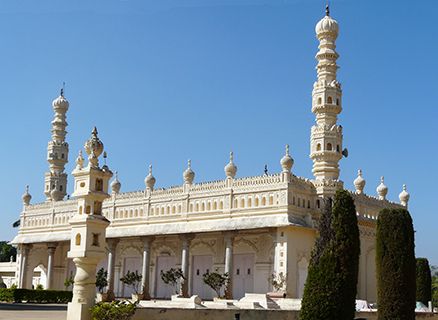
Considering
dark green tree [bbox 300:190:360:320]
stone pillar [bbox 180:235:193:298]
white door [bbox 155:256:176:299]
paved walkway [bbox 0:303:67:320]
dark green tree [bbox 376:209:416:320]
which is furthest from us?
white door [bbox 155:256:176:299]

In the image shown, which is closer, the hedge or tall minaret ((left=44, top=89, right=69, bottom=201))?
the hedge

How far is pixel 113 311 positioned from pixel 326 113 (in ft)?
79.8

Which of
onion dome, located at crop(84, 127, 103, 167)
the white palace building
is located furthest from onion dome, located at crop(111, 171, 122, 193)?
onion dome, located at crop(84, 127, 103, 167)

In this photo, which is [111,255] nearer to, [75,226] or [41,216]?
[41,216]

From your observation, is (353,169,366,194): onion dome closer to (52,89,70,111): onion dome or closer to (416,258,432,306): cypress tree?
(416,258,432,306): cypress tree

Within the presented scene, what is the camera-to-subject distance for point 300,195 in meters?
39.0

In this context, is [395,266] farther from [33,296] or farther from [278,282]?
[33,296]

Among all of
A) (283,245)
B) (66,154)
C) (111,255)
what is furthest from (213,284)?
(66,154)

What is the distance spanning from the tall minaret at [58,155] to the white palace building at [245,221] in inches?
265

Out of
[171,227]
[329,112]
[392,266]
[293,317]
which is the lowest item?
[293,317]

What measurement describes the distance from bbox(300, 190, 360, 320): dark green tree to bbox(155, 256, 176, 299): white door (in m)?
24.8

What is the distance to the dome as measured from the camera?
4203cm

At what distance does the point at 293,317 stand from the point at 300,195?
16.8m

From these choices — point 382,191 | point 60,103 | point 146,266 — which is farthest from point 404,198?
point 60,103
